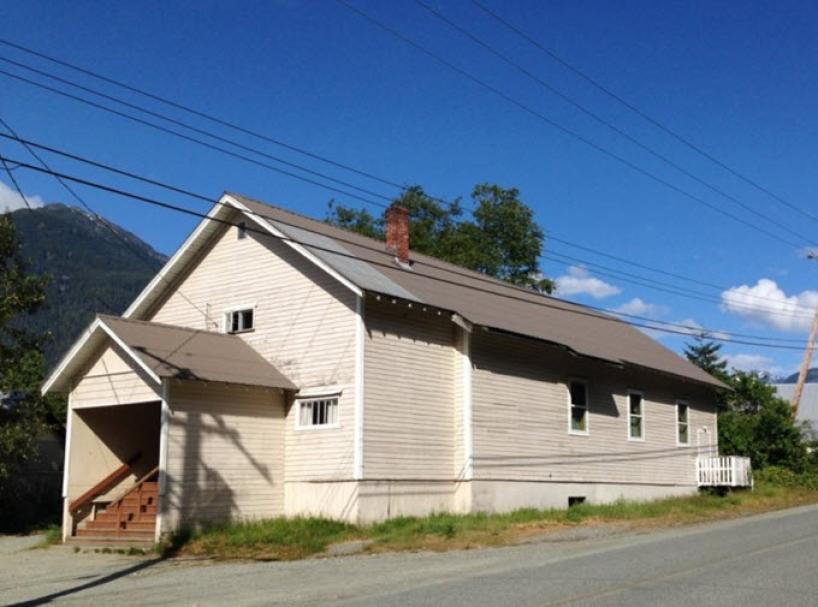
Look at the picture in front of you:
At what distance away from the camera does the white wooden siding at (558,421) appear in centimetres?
2464

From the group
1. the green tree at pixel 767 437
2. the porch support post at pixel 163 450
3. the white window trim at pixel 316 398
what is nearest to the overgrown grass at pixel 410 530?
the porch support post at pixel 163 450

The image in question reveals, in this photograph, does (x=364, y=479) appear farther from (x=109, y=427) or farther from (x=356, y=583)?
(x=356, y=583)

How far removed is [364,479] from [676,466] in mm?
15271

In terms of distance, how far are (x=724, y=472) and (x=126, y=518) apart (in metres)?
20.7

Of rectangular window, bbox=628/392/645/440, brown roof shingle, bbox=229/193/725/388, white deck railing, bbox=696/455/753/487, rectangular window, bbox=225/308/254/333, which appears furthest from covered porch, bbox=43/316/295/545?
white deck railing, bbox=696/455/753/487

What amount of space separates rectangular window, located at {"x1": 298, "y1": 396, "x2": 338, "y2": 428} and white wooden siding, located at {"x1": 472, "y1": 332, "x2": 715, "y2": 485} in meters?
3.69

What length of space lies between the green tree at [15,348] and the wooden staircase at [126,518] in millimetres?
3537

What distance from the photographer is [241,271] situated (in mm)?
25188

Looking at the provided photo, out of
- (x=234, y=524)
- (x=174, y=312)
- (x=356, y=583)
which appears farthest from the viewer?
(x=174, y=312)

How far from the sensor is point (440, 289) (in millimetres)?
26281

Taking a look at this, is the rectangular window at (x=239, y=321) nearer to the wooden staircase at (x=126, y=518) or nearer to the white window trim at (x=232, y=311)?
the white window trim at (x=232, y=311)

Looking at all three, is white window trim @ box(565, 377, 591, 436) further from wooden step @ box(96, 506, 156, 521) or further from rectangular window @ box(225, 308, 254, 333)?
wooden step @ box(96, 506, 156, 521)

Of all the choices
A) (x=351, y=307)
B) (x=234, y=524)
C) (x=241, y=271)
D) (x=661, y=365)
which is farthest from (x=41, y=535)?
(x=661, y=365)

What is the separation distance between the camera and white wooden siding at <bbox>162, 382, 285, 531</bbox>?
806 inches
